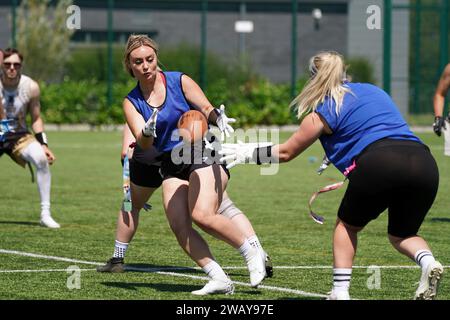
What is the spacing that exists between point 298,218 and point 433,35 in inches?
980

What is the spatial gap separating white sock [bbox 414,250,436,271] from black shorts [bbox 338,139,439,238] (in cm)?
29

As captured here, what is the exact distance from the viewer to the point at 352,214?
6961 mm

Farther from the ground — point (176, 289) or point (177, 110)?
point (177, 110)

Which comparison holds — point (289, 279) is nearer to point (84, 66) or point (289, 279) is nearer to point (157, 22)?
point (84, 66)

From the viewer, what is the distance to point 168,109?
790cm

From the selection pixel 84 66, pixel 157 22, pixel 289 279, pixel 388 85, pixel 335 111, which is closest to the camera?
pixel 335 111

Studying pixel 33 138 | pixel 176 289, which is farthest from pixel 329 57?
pixel 33 138

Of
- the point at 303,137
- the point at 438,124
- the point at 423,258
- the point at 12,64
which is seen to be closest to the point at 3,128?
the point at 12,64

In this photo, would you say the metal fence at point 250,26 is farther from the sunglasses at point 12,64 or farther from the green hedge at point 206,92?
the sunglasses at point 12,64

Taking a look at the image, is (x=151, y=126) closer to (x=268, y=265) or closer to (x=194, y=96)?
(x=194, y=96)

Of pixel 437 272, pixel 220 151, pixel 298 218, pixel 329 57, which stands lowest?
pixel 298 218

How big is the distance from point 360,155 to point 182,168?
4.96 feet

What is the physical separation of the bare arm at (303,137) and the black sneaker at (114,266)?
2413mm

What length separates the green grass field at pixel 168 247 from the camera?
8047mm
